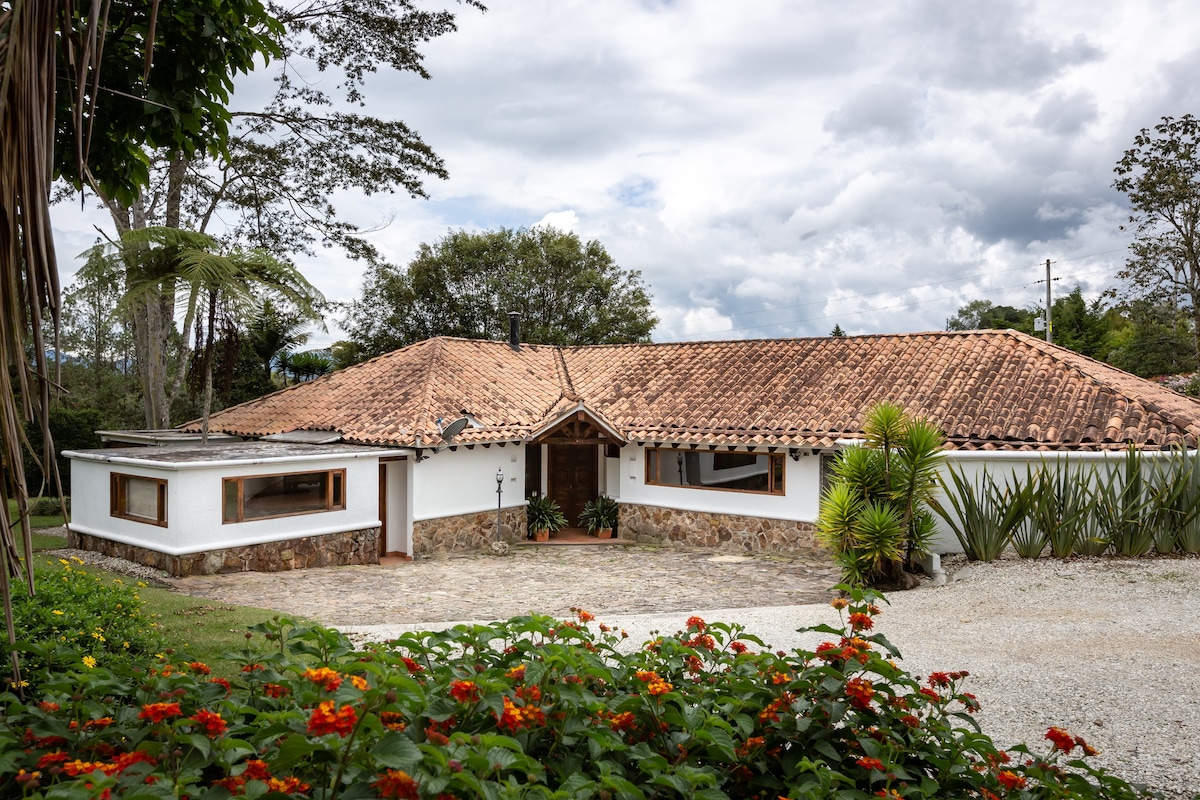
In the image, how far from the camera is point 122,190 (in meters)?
6.30

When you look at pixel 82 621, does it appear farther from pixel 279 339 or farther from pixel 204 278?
pixel 279 339

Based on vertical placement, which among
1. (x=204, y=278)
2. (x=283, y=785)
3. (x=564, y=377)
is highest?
(x=204, y=278)

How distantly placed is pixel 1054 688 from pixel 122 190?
8.85 meters

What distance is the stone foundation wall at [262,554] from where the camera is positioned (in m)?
13.0

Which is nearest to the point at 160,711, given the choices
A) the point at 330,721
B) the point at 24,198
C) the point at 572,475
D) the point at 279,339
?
the point at 330,721

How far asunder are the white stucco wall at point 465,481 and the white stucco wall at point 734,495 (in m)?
2.63

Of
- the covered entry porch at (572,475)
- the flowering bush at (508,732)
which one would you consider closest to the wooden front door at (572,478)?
the covered entry porch at (572,475)

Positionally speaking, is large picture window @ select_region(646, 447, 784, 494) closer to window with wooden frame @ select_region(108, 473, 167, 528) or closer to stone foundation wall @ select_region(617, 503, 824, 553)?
stone foundation wall @ select_region(617, 503, 824, 553)

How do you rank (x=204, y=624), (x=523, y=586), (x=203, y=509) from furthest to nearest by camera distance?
(x=203, y=509) → (x=523, y=586) → (x=204, y=624)

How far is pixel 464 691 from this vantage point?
272 centimetres

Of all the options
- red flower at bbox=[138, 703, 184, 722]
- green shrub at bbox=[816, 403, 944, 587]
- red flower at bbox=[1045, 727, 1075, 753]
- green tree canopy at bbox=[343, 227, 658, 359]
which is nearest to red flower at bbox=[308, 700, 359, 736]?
red flower at bbox=[138, 703, 184, 722]

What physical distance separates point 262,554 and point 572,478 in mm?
8090

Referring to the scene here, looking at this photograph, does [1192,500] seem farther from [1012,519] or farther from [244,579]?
[244,579]

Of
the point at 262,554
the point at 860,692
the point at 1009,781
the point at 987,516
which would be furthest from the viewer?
the point at 262,554
